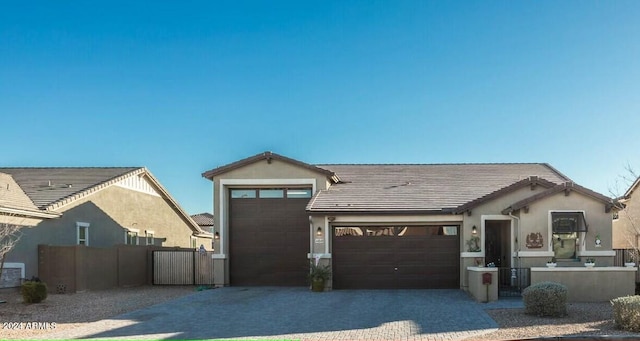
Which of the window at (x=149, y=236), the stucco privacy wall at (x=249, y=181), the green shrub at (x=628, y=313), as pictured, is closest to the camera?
the green shrub at (x=628, y=313)

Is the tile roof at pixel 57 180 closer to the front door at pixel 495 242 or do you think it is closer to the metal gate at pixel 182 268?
the metal gate at pixel 182 268

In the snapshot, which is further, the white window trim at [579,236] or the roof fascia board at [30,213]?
the roof fascia board at [30,213]

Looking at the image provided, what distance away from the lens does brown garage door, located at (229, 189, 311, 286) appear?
78.4 ft

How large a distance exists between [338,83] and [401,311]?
28.2ft

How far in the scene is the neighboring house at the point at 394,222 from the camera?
1972 cm

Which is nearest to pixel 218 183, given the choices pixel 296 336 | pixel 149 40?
pixel 149 40

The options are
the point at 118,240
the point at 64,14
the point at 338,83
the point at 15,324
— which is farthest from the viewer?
the point at 118,240

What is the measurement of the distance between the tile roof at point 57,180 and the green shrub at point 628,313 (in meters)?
19.1

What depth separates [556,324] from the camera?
42.5 feet

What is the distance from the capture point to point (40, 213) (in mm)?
21906

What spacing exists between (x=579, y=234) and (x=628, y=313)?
824 cm

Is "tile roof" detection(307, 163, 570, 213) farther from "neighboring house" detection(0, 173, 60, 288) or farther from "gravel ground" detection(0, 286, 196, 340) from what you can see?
"neighboring house" detection(0, 173, 60, 288)

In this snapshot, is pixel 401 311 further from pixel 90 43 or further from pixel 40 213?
pixel 40 213

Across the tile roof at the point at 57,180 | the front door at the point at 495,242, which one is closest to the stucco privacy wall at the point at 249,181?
the tile roof at the point at 57,180
